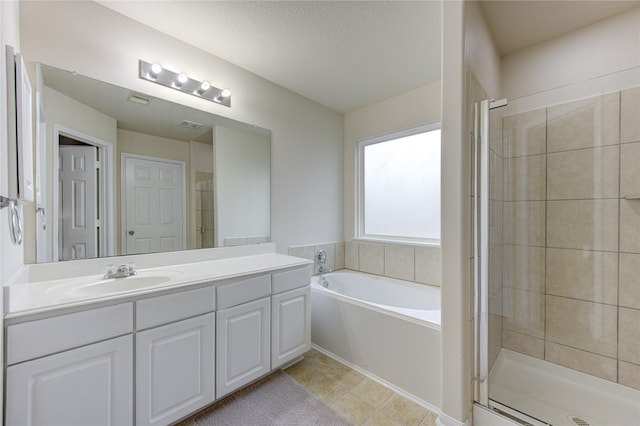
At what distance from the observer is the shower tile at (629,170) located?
5.07ft

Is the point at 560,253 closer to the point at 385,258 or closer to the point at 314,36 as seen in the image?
the point at 385,258

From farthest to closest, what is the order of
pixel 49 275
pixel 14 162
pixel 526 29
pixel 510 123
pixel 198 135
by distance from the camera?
pixel 198 135 < pixel 510 123 < pixel 526 29 < pixel 49 275 < pixel 14 162

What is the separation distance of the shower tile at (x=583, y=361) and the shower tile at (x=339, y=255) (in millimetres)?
1909

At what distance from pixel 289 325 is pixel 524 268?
5.88 ft

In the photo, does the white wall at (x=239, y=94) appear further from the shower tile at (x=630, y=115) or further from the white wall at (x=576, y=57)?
the shower tile at (x=630, y=115)

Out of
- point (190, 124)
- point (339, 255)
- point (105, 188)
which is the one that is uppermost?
point (190, 124)

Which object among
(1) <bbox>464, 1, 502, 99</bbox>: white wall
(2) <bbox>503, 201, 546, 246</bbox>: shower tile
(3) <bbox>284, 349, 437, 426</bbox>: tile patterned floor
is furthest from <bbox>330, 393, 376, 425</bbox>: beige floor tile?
(1) <bbox>464, 1, 502, 99</bbox>: white wall

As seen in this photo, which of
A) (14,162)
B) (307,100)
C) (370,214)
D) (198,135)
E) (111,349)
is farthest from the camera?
(370,214)

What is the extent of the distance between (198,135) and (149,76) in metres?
0.47

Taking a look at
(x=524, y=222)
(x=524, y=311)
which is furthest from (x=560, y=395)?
(x=524, y=222)

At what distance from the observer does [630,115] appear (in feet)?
5.15

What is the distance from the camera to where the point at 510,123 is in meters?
1.92

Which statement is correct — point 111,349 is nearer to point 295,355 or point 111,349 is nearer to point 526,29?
point 295,355

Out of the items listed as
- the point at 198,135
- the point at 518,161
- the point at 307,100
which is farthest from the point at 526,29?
the point at 198,135
